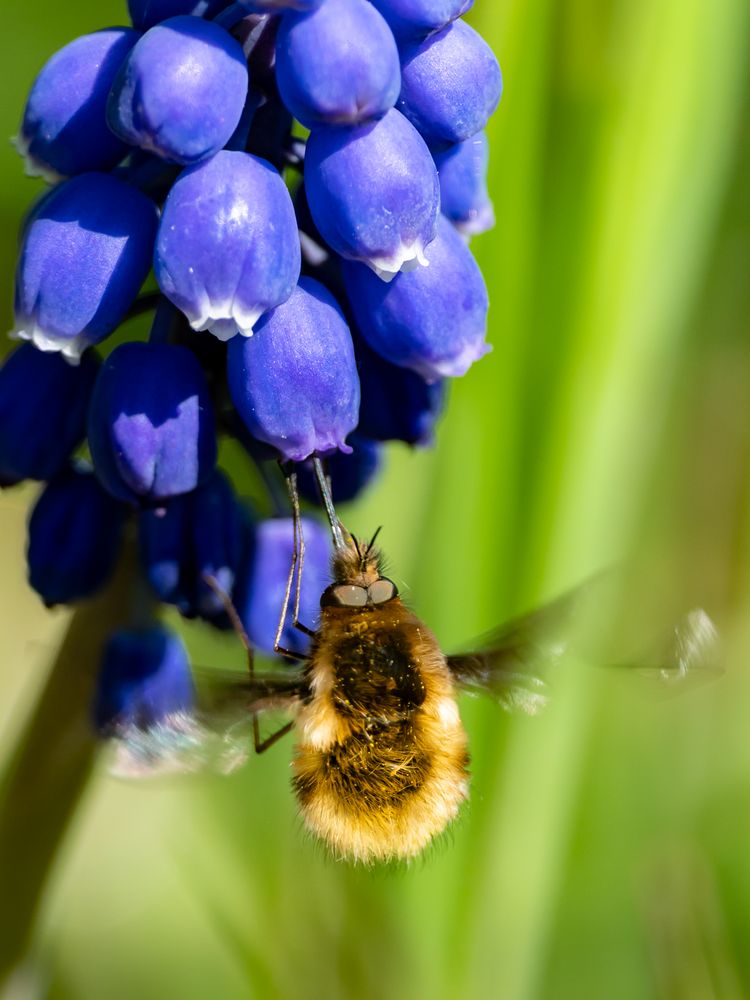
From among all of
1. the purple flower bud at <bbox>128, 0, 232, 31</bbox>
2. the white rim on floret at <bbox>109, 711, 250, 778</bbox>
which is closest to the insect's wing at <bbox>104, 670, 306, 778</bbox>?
the white rim on floret at <bbox>109, 711, 250, 778</bbox>

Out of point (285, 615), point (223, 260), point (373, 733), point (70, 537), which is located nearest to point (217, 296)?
point (223, 260)

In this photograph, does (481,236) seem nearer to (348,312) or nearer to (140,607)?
(348,312)

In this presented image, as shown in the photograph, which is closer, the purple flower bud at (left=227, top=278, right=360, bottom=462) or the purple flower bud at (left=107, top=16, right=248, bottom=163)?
the purple flower bud at (left=107, top=16, right=248, bottom=163)

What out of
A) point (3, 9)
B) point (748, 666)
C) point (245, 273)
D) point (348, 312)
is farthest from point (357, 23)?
point (748, 666)

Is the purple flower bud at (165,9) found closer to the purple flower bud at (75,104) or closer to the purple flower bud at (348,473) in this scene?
the purple flower bud at (75,104)

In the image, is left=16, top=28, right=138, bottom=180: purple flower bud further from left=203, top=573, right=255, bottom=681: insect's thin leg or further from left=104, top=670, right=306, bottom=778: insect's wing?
left=104, top=670, right=306, bottom=778: insect's wing

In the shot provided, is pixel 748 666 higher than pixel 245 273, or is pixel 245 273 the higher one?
pixel 245 273

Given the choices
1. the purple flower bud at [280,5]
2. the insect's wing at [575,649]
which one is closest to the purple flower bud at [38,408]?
the purple flower bud at [280,5]
